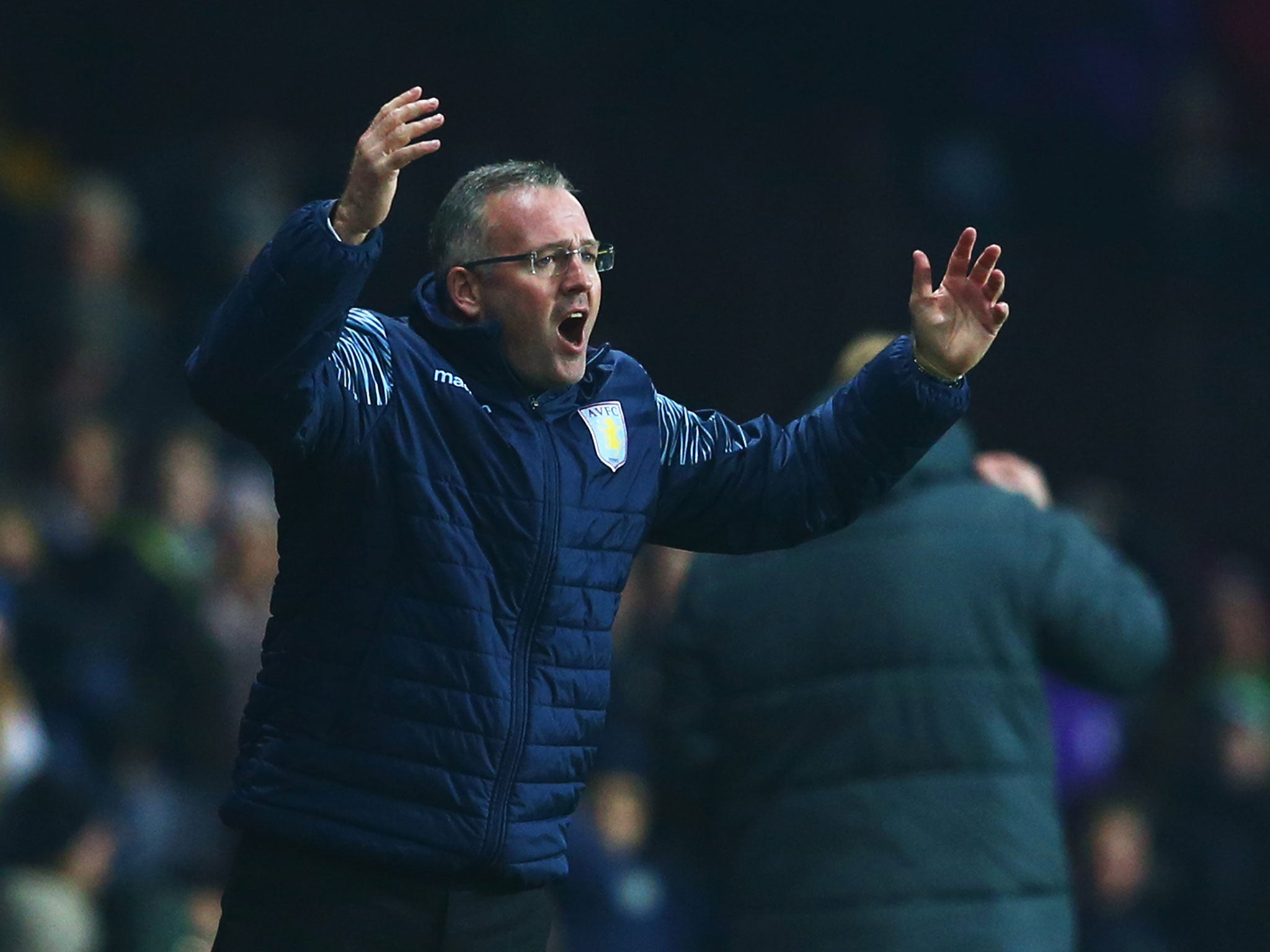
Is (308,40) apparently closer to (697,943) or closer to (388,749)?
(697,943)

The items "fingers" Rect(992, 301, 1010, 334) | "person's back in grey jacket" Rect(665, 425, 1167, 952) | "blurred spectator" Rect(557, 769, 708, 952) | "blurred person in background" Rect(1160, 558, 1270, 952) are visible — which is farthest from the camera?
"blurred person in background" Rect(1160, 558, 1270, 952)

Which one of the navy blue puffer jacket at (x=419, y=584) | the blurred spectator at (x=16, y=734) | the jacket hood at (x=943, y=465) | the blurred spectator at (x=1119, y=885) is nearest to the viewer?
the navy blue puffer jacket at (x=419, y=584)

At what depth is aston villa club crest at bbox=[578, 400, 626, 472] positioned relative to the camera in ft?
9.75

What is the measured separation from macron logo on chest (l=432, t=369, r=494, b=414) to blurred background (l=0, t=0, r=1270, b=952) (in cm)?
384

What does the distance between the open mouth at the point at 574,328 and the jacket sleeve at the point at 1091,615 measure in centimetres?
139

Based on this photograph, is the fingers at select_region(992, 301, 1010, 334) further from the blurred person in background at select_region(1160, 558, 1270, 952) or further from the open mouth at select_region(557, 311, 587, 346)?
the blurred person in background at select_region(1160, 558, 1270, 952)

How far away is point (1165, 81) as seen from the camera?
10047mm

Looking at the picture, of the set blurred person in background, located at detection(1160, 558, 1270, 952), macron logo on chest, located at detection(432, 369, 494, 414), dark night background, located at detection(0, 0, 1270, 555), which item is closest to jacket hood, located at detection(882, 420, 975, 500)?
macron logo on chest, located at detection(432, 369, 494, 414)

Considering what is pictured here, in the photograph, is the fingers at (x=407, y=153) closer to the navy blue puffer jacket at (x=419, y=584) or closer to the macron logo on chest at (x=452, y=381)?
the navy blue puffer jacket at (x=419, y=584)

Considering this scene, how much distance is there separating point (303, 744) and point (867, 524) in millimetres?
1587

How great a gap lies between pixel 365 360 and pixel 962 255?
898 millimetres

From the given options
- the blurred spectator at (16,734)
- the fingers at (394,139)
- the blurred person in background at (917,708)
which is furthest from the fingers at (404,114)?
the blurred spectator at (16,734)

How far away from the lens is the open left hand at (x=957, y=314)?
3.08 meters

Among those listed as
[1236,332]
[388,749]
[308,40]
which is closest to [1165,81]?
[1236,332]
